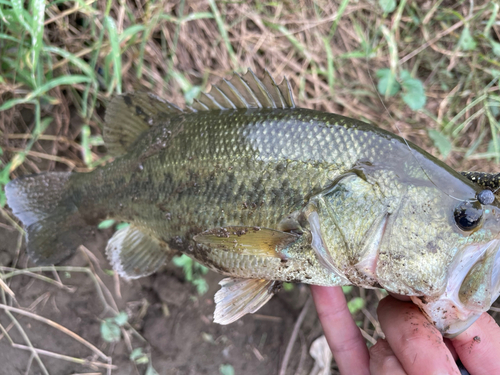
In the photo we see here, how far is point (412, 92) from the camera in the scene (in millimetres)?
2424

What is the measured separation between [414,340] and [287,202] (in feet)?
2.76

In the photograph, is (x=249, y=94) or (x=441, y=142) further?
(x=441, y=142)

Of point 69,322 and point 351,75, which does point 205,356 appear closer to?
point 69,322

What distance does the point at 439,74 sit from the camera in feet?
8.99

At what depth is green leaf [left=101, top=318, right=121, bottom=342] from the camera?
2293 millimetres

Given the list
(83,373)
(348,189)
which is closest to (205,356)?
(83,373)

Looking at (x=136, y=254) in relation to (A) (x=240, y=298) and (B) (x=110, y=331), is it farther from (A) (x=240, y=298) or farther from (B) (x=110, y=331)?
(B) (x=110, y=331)

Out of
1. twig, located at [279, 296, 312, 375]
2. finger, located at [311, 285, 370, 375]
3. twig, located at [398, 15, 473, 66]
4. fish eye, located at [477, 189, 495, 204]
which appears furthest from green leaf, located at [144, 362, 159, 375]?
twig, located at [398, 15, 473, 66]

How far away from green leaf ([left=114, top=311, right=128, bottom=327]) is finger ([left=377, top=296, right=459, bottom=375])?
1.80m

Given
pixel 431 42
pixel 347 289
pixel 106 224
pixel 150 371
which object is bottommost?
pixel 150 371

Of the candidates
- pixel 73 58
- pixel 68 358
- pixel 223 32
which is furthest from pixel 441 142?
pixel 68 358

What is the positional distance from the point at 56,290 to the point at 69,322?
10.2 inches

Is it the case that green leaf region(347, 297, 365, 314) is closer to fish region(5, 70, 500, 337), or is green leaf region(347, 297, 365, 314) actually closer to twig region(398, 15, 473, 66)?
fish region(5, 70, 500, 337)

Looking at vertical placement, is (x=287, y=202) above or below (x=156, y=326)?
above
